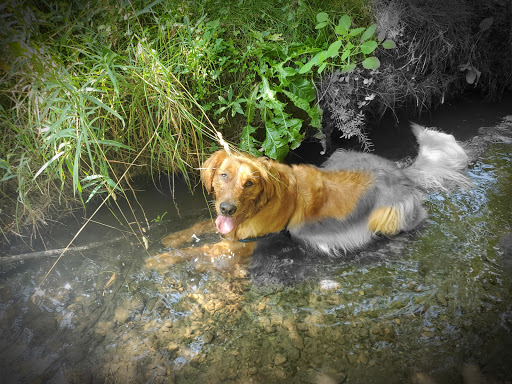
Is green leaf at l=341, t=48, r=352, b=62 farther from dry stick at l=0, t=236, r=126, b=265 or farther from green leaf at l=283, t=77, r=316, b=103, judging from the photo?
dry stick at l=0, t=236, r=126, b=265

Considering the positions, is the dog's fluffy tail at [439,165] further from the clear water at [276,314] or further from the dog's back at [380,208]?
the clear water at [276,314]

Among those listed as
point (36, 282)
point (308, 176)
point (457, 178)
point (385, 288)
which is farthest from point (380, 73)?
point (36, 282)

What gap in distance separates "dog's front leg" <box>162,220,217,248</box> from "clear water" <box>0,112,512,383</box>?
13 centimetres

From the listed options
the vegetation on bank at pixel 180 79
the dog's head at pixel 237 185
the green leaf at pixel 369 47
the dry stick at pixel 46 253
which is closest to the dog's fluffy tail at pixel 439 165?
the vegetation on bank at pixel 180 79

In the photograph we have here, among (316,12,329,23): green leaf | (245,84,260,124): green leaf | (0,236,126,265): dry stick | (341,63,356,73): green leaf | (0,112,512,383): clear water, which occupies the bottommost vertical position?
(0,112,512,383): clear water

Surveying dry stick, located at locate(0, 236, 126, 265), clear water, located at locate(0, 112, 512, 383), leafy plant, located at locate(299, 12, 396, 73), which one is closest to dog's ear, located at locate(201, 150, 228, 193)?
clear water, located at locate(0, 112, 512, 383)

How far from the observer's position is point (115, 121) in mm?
3090

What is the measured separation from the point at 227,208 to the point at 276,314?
2.77ft

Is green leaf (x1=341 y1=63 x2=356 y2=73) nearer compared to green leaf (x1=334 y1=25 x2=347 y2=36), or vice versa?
green leaf (x1=334 y1=25 x2=347 y2=36)

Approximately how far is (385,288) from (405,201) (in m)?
0.86

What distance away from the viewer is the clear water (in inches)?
85.5

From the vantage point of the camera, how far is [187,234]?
3.23 meters

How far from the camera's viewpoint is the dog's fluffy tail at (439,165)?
3475mm

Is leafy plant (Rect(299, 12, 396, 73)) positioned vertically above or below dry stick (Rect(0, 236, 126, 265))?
above
